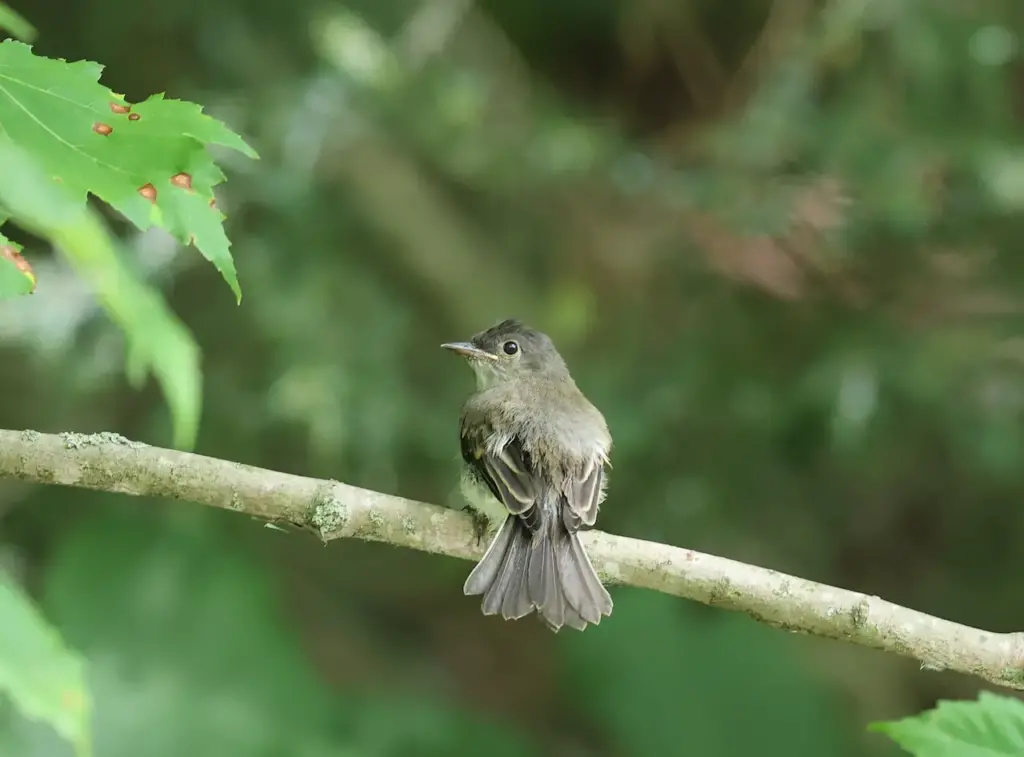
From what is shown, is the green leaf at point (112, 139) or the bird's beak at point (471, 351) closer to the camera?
the green leaf at point (112, 139)

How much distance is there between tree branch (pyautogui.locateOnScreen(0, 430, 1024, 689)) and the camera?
→ 1.79 meters

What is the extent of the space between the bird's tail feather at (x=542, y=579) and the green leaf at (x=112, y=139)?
3.02 ft

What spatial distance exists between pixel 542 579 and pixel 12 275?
3.92 feet

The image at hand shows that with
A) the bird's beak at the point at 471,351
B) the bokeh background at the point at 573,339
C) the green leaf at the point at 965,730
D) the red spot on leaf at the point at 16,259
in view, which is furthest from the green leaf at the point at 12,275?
the bokeh background at the point at 573,339

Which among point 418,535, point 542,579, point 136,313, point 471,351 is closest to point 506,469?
point 542,579

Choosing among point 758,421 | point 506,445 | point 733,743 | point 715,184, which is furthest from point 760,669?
point 506,445

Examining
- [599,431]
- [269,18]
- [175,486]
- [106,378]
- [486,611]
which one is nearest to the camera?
[175,486]

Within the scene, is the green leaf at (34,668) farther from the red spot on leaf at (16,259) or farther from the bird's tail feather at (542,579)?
the bird's tail feather at (542,579)

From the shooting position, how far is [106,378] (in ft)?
12.4

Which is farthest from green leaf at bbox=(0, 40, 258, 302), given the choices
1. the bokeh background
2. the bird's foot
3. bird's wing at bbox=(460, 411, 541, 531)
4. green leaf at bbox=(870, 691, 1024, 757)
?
the bokeh background

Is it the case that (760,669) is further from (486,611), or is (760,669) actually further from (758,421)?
(486,611)

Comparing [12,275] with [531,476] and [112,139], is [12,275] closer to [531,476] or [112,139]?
[112,139]

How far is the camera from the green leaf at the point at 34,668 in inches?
37.8

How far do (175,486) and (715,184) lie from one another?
104 inches
